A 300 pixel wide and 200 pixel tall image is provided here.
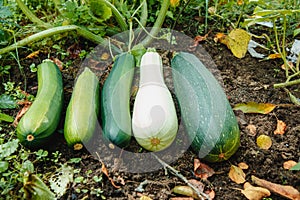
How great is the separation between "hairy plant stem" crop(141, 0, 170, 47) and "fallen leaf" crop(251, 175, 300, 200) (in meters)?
1.22

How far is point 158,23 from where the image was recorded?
9.45 feet

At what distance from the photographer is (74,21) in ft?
8.94

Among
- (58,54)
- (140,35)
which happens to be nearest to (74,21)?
(58,54)

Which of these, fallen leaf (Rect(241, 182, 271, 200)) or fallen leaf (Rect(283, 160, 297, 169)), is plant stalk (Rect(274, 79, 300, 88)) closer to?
fallen leaf (Rect(283, 160, 297, 169))

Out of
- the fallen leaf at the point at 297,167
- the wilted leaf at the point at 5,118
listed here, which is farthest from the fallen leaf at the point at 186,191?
the wilted leaf at the point at 5,118

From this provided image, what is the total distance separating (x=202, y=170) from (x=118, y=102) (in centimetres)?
54

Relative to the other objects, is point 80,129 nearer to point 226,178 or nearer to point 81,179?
point 81,179

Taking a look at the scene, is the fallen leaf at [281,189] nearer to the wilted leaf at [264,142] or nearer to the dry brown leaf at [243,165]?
the dry brown leaf at [243,165]

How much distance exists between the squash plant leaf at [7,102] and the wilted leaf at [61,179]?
1.83ft

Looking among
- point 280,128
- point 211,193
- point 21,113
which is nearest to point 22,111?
point 21,113

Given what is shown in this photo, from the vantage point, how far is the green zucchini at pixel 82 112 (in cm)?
205

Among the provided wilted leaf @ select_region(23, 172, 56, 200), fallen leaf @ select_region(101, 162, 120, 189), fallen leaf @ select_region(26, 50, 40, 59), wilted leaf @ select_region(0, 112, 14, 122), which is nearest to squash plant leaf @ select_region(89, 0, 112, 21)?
fallen leaf @ select_region(26, 50, 40, 59)

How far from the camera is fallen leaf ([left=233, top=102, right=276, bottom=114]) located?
7.87ft

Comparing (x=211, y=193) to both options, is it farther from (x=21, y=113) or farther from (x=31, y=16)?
(x=31, y=16)
